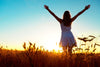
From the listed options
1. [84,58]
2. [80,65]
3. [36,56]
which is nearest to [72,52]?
[84,58]

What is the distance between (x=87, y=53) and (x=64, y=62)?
69 centimetres

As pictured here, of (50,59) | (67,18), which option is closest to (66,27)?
(67,18)

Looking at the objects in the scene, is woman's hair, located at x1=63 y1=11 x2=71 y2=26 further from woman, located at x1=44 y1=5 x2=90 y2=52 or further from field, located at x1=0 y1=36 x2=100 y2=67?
field, located at x1=0 y1=36 x2=100 y2=67

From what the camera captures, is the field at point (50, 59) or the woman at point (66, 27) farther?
the woman at point (66, 27)

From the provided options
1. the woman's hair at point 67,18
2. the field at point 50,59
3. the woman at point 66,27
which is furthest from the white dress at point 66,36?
the field at point 50,59

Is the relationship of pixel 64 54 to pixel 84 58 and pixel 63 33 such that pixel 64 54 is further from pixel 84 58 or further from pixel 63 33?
pixel 63 33

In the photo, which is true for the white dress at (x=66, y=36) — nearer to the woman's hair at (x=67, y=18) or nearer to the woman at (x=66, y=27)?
the woman at (x=66, y=27)

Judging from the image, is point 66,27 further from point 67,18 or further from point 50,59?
point 50,59

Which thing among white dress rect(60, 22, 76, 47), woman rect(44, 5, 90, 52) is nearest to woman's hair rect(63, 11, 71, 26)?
woman rect(44, 5, 90, 52)

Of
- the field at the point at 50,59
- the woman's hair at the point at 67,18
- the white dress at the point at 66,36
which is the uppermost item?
the woman's hair at the point at 67,18

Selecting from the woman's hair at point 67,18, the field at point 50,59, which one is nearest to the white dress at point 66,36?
the woman's hair at point 67,18

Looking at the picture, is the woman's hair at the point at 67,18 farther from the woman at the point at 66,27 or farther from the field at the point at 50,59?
the field at the point at 50,59

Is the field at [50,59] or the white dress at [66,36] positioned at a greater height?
the white dress at [66,36]

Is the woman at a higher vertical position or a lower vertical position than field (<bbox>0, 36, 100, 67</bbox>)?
higher
